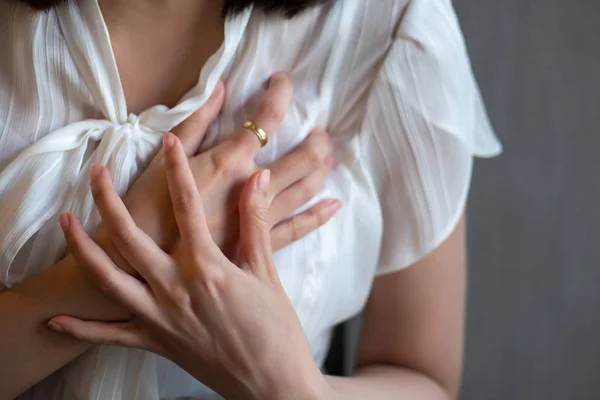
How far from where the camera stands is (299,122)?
689 mm

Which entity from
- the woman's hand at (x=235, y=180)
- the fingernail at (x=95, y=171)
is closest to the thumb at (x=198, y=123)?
the woman's hand at (x=235, y=180)

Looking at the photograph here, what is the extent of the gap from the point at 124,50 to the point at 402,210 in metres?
0.41

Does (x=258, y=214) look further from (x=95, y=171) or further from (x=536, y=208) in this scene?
(x=536, y=208)

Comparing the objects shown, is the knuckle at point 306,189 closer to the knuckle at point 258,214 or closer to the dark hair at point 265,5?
the knuckle at point 258,214

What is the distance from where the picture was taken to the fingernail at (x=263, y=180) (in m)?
0.61

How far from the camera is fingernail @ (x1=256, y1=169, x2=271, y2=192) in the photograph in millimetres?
613

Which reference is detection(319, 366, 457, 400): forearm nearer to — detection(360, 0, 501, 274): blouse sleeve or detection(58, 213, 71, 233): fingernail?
detection(360, 0, 501, 274): blouse sleeve

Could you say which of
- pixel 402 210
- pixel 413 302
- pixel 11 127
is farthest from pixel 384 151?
pixel 11 127

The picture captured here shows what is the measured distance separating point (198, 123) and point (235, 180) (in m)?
0.09

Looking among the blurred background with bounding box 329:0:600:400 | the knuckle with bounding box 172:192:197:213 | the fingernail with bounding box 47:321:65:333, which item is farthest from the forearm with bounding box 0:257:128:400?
the blurred background with bounding box 329:0:600:400

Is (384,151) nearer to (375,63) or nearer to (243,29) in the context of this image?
(375,63)

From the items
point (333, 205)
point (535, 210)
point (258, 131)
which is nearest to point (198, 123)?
point (258, 131)

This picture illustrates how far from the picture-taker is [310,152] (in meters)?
0.66

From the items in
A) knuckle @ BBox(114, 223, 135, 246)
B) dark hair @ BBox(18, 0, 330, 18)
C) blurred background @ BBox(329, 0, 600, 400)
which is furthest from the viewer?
blurred background @ BBox(329, 0, 600, 400)
